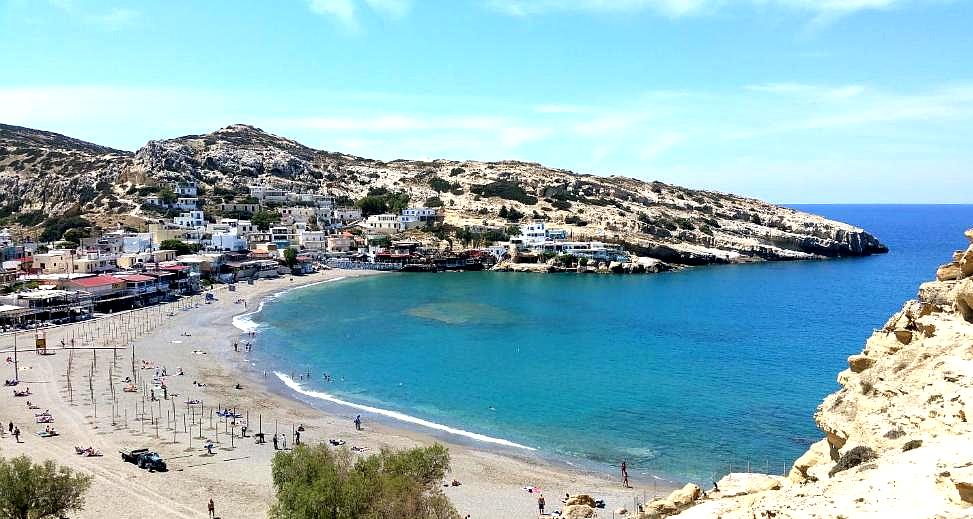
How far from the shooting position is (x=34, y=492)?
1577 cm

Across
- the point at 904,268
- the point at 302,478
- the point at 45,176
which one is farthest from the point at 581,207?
the point at 302,478

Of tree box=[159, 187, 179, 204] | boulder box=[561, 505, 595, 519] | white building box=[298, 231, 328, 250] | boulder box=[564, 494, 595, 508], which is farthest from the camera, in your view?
tree box=[159, 187, 179, 204]

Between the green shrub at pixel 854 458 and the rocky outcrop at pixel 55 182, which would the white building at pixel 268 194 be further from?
the green shrub at pixel 854 458

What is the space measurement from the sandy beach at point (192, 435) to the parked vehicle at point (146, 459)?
0.94 feet

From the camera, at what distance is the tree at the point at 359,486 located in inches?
551

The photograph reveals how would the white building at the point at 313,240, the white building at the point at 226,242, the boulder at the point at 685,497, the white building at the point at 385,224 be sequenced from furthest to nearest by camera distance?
the white building at the point at 385,224, the white building at the point at 313,240, the white building at the point at 226,242, the boulder at the point at 685,497

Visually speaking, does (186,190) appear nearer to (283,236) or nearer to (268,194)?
(268,194)

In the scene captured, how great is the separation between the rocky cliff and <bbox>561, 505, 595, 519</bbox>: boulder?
307 cm

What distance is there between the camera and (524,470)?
25219 mm

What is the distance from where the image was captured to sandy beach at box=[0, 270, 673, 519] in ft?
70.4

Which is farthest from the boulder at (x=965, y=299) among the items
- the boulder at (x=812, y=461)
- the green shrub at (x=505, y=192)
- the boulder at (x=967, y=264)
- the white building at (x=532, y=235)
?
the green shrub at (x=505, y=192)

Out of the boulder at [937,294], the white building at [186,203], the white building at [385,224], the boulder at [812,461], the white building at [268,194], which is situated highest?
the white building at [268,194]

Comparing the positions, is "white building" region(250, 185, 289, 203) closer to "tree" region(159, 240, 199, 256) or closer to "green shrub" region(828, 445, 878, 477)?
"tree" region(159, 240, 199, 256)

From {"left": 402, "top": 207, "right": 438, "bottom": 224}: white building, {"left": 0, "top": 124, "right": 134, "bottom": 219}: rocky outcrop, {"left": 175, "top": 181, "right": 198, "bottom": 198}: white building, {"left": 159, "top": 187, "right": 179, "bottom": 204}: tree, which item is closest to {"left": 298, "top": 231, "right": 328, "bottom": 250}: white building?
{"left": 402, "top": 207, "right": 438, "bottom": 224}: white building
